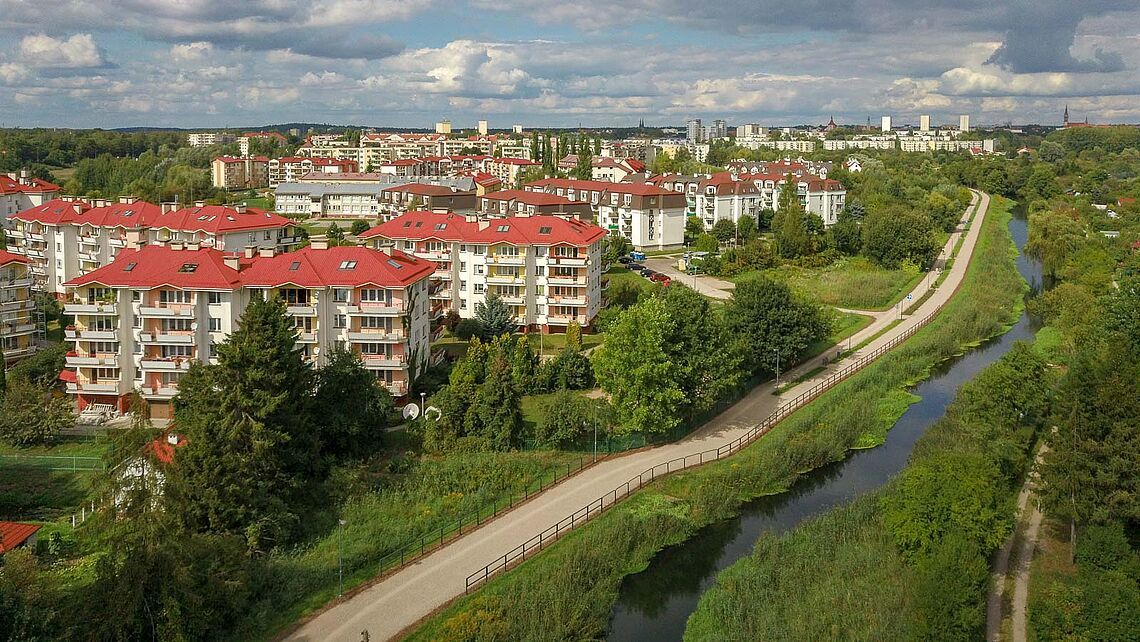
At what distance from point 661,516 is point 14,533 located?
1418cm

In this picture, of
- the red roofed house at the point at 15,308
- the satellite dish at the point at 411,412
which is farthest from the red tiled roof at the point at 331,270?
the red roofed house at the point at 15,308

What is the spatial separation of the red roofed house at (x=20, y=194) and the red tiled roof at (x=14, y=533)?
44835 mm

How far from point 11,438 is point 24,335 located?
8.70 meters

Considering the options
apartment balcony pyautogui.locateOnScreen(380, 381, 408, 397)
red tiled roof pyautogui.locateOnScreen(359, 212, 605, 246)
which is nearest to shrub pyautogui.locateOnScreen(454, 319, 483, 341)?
red tiled roof pyautogui.locateOnScreen(359, 212, 605, 246)

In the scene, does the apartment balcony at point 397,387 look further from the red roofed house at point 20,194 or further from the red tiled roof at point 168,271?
the red roofed house at point 20,194

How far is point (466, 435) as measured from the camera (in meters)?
26.6

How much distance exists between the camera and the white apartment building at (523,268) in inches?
1596

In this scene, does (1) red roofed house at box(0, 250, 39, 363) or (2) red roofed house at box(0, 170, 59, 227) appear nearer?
(1) red roofed house at box(0, 250, 39, 363)

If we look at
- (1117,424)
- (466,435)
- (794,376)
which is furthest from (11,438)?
(1117,424)

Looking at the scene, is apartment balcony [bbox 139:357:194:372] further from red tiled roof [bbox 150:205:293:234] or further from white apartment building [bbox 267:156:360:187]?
white apartment building [bbox 267:156:360:187]

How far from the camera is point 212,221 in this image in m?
44.3

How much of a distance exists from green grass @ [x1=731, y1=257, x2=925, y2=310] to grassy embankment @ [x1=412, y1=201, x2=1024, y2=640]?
884 centimetres

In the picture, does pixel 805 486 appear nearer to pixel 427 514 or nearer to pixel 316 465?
pixel 427 514

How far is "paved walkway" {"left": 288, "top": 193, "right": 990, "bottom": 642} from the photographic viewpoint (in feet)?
58.4
